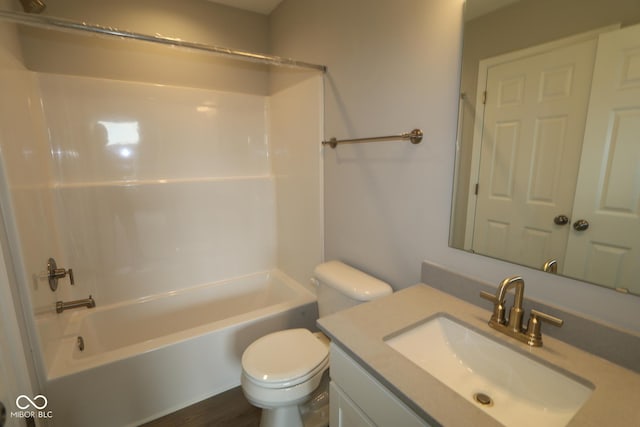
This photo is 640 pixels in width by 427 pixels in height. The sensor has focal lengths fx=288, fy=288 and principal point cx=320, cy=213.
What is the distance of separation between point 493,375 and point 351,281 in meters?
0.73

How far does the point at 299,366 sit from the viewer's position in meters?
1.30

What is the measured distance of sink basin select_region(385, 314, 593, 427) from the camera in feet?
2.47

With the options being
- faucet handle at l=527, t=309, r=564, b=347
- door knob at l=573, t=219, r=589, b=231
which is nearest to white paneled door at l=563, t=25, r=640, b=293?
door knob at l=573, t=219, r=589, b=231

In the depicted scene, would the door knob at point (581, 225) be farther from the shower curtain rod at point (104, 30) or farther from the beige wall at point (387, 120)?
the shower curtain rod at point (104, 30)

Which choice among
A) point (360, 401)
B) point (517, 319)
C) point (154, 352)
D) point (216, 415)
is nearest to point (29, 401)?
point (154, 352)

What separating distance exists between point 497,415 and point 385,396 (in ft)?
1.06

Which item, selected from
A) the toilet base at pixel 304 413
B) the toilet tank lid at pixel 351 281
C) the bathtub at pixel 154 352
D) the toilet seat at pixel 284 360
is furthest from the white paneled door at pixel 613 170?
the bathtub at pixel 154 352

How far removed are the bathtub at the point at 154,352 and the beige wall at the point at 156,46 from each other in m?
1.64

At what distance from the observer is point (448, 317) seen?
1.04 m

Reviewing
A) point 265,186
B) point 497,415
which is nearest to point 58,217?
point 265,186

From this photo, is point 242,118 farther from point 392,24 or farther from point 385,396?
point 385,396

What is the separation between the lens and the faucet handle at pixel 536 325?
2.81 ft

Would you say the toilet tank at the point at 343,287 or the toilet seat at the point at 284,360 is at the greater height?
the toilet tank at the point at 343,287

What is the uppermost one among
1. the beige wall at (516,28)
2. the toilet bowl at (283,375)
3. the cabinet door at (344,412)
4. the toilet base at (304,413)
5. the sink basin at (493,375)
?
the beige wall at (516,28)
